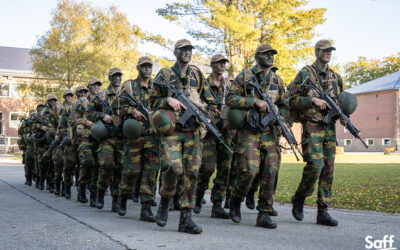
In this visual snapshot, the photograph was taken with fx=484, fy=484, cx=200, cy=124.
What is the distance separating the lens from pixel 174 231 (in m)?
6.09

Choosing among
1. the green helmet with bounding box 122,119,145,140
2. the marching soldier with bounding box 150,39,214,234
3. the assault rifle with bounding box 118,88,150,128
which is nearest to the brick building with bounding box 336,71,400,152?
the assault rifle with bounding box 118,88,150,128

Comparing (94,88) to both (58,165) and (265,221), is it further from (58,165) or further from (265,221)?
(265,221)

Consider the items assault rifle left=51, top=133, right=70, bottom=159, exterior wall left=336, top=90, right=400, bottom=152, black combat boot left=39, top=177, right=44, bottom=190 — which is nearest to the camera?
assault rifle left=51, top=133, right=70, bottom=159

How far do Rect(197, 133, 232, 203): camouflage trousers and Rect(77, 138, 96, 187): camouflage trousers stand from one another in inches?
102

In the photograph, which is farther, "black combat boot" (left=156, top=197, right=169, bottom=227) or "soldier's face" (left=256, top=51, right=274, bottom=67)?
"soldier's face" (left=256, top=51, right=274, bottom=67)

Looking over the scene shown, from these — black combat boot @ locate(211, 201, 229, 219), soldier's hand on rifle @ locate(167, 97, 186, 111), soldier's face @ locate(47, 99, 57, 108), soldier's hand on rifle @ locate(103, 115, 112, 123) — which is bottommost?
black combat boot @ locate(211, 201, 229, 219)

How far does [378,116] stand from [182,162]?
62967 millimetres

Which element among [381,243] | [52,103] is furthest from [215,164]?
[52,103]

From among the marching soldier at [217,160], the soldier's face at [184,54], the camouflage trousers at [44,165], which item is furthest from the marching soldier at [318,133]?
the camouflage trousers at [44,165]

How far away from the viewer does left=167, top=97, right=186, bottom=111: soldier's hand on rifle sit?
6109 mm

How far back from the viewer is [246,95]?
6.74m

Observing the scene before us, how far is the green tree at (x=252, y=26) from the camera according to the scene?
2238 centimetres

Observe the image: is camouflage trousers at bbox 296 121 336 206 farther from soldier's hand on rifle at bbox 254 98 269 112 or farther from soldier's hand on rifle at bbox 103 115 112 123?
soldier's hand on rifle at bbox 103 115 112 123

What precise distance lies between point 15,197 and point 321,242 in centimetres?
759
